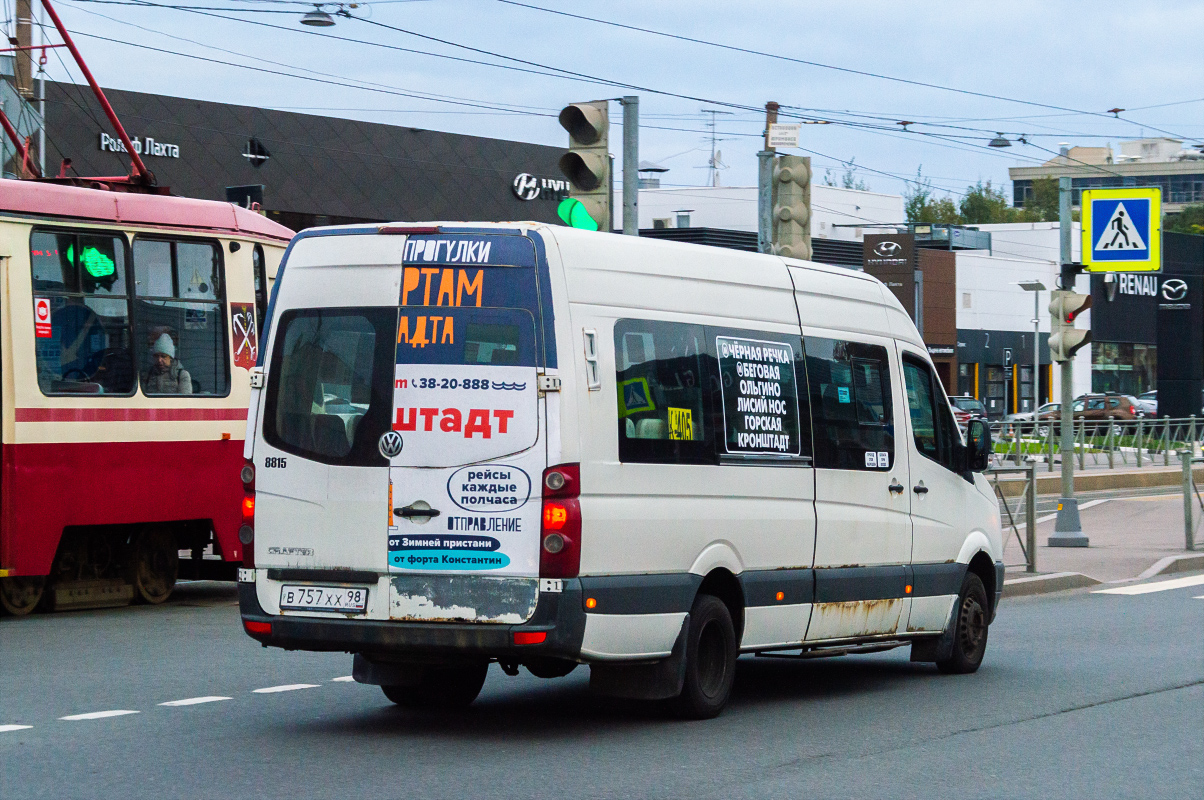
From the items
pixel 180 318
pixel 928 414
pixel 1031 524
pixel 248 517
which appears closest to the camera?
pixel 248 517

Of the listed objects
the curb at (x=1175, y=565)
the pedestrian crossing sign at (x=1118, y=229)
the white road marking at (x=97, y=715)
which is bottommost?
the curb at (x=1175, y=565)

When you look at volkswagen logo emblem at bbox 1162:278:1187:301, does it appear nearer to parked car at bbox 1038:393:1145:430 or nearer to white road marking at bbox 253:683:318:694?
parked car at bbox 1038:393:1145:430

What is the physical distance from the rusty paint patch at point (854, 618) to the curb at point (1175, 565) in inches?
374

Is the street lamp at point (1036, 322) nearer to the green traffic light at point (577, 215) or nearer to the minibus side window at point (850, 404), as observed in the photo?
the green traffic light at point (577, 215)

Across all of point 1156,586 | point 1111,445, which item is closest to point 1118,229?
point 1156,586

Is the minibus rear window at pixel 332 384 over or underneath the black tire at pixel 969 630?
over

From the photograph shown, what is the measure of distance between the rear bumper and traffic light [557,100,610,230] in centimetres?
493

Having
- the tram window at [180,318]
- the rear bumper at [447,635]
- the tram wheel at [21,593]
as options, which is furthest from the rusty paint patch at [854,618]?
the tram wheel at [21,593]

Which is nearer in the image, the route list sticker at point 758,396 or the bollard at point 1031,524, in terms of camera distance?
the route list sticker at point 758,396

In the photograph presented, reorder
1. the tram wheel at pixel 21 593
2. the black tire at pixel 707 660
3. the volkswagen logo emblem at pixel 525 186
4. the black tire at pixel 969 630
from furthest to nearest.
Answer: the volkswagen logo emblem at pixel 525 186 → the tram wheel at pixel 21 593 → the black tire at pixel 969 630 → the black tire at pixel 707 660

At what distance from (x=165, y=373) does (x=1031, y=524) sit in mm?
8877

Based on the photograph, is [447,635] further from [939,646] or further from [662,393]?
[939,646]

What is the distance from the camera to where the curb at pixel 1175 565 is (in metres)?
19.4

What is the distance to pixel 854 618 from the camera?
1000cm
